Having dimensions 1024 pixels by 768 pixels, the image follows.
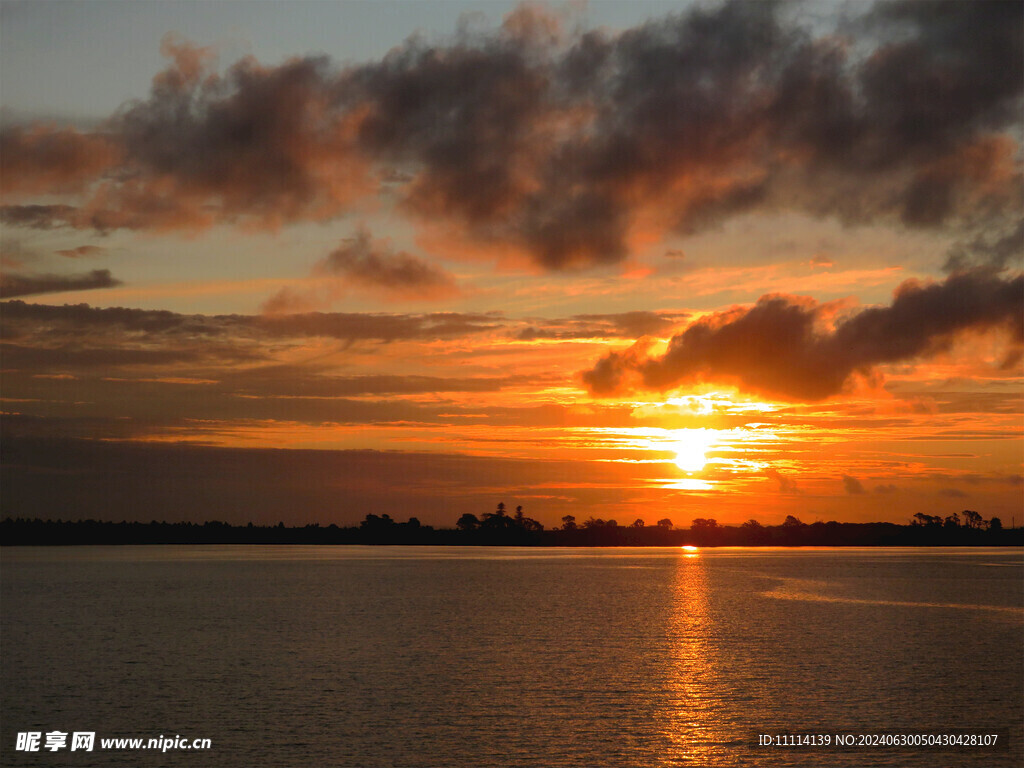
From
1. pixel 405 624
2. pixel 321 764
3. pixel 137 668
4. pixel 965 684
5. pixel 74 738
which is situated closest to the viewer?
pixel 321 764

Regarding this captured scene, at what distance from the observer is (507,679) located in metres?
43.9

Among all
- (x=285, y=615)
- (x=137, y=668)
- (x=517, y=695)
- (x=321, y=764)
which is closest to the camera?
(x=321, y=764)

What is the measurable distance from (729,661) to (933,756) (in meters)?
19.6

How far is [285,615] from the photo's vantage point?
7350 centimetres

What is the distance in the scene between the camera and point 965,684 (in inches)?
1714

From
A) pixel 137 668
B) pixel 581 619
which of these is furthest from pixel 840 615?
pixel 137 668

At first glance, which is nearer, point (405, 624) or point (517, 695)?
point (517, 695)

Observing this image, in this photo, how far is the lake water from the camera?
31469mm

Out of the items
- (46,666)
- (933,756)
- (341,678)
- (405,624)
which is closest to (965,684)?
(933,756)

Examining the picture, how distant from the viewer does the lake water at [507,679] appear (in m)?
31.5

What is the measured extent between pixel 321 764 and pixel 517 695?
40.0ft

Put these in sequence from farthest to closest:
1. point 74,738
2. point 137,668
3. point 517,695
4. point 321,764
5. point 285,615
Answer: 1. point 285,615
2. point 137,668
3. point 517,695
4. point 74,738
5. point 321,764

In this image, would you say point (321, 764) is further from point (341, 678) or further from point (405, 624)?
point (405, 624)

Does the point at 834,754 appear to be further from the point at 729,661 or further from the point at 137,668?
the point at 137,668
